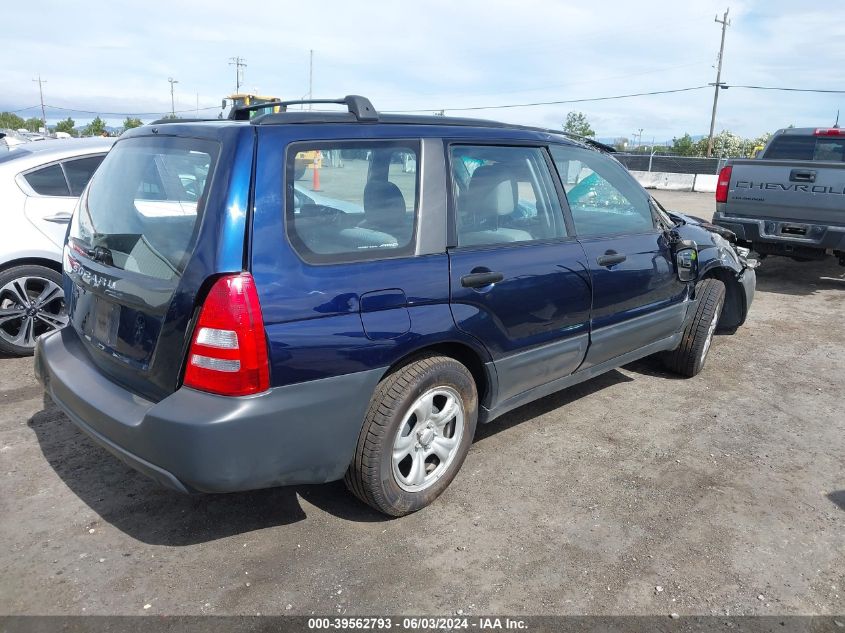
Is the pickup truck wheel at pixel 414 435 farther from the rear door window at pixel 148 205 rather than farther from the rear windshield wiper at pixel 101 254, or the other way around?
the rear windshield wiper at pixel 101 254

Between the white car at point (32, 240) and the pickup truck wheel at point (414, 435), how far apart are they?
3.14 metres

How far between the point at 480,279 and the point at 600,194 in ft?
4.70

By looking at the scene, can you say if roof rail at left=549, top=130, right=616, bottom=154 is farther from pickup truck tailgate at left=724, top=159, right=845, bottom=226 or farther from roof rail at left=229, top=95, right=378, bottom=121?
pickup truck tailgate at left=724, top=159, right=845, bottom=226

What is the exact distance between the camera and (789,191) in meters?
7.66

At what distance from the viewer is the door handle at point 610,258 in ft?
12.3

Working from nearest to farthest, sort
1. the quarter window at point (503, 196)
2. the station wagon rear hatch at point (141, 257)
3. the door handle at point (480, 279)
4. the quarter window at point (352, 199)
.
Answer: the station wagon rear hatch at point (141, 257)
the quarter window at point (352, 199)
the door handle at point (480, 279)
the quarter window at point (503, 196)

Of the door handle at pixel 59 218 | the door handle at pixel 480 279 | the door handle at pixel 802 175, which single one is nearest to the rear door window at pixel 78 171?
the door handle at pixel 59 218

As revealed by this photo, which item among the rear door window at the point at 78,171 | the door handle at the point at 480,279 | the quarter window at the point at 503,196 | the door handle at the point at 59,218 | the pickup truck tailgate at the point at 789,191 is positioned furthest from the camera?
the pickup truck tailgate at the point at 789,191

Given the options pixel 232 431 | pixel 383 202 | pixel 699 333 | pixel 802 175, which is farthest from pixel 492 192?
pixel 802 175

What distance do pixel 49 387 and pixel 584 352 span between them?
2808 millimetres

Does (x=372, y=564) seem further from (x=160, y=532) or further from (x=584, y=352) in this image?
(x=584, y=352)

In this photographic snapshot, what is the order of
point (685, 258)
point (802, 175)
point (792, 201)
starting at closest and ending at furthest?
1. point (685, 258)
2. point (802, 175)
3. point (792, 201)

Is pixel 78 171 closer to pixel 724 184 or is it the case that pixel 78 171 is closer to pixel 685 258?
pixel 685 258

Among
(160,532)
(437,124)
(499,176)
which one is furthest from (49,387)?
(499,176)
